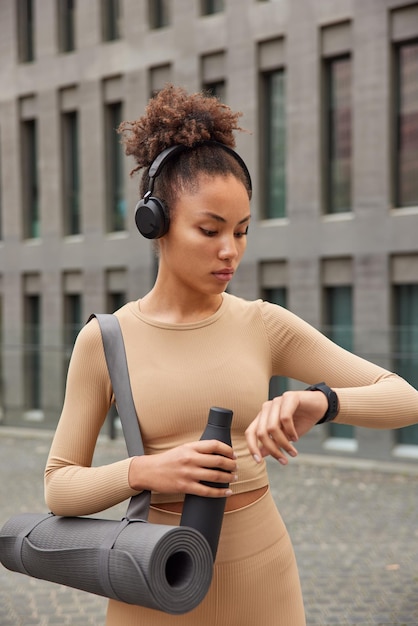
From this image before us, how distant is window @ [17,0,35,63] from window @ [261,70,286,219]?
7058 mm

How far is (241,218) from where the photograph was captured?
89.4 inches

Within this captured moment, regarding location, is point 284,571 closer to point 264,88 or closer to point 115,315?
point 115,315

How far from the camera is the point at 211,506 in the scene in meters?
2.02

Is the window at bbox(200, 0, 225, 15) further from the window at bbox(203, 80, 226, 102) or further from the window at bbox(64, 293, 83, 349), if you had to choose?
the window at bbox(64, 293, 83, 349)

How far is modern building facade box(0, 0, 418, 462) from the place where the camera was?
1405cm

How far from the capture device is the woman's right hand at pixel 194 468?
200 cm

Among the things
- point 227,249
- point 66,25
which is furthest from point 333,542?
point 66,25

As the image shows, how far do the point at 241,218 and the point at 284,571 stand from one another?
891 millimetres

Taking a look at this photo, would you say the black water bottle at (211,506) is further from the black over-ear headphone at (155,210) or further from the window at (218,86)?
the window at (218,86)

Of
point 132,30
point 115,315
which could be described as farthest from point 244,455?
point 132,30

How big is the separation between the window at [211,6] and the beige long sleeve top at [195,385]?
1530 centimetres

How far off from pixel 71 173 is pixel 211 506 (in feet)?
61.3

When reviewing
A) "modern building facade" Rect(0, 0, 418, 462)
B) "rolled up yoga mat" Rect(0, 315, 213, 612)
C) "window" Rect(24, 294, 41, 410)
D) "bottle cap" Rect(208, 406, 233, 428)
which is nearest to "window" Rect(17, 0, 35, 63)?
"modern building facade" Rect(0, 0, 418, 462)

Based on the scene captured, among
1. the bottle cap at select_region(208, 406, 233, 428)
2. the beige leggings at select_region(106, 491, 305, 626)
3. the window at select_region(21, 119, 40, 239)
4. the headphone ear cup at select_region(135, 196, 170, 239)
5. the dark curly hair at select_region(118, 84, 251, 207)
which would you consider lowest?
the beige leggings at select_region(106, 491, 305, 626)
